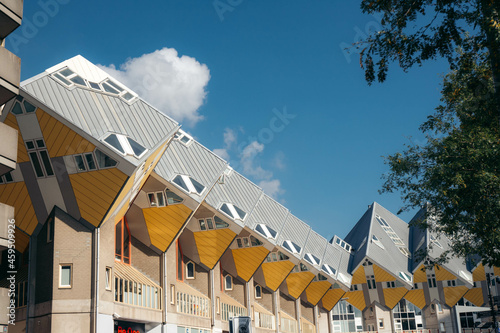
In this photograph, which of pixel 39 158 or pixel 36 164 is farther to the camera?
pixel 36 164

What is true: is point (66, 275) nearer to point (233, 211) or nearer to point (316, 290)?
point (233, 211)

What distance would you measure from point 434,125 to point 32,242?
22.0 meters

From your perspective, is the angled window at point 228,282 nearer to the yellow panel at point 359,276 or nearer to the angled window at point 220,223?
the angled window at point 220,223

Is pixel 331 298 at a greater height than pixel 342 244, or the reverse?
pixel 342 244

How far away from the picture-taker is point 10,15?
19.1 meters

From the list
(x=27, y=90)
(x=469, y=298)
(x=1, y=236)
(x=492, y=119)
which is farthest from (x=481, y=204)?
(x=469, y=298)

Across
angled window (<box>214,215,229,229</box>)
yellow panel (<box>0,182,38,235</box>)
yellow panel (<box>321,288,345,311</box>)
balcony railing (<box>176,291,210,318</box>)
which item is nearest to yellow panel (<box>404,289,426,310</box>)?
yellow panel (<box>321,288,345,311</box>)

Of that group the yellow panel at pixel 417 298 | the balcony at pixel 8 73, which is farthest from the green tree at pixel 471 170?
the yellow panel at pixel 417 298

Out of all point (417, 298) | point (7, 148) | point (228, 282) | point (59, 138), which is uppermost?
point (59, 138)

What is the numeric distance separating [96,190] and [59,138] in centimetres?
332

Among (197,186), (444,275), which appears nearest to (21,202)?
(197,186)

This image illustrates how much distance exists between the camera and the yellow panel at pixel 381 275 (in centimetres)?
7219

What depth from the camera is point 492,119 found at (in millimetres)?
17688

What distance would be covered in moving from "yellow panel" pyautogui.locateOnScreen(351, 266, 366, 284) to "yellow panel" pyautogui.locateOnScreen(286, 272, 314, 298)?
13.7m
